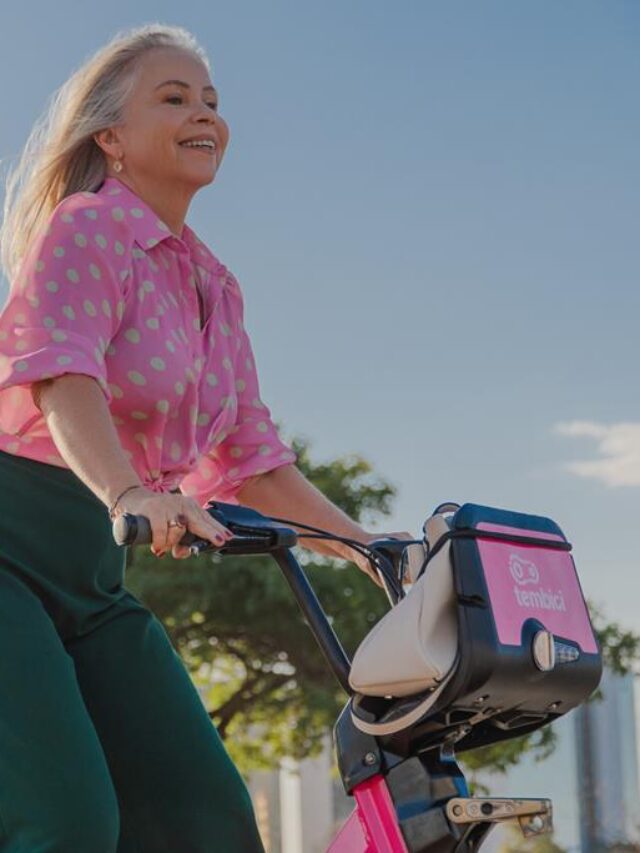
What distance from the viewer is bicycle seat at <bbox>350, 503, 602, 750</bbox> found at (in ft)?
6.73

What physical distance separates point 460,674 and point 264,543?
0.41 metres

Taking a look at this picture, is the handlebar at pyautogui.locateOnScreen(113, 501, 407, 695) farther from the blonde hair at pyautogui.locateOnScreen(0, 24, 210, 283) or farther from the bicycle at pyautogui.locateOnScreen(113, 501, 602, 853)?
the blonde hair at pyautogui.locateOnScreen(0, 24, 210, 283)

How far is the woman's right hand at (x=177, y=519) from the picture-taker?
221 centimetres

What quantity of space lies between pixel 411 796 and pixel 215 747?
538mm

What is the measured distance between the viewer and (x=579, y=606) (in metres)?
2.27

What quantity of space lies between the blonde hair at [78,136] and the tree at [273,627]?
1613 cm

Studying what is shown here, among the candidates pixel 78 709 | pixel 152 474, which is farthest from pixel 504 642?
pixel 152 474

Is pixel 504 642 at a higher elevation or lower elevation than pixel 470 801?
higher

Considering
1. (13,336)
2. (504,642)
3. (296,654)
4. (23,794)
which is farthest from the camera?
(296,654)

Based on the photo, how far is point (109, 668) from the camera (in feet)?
8.70

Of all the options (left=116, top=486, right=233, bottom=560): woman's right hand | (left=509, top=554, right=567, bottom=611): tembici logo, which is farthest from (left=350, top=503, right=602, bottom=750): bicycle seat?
(left=116, top=486, right=233, bottom=560): woman's right hand

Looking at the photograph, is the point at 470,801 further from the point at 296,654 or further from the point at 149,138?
the point at 296,654

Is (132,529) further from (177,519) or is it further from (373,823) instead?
(373,823)

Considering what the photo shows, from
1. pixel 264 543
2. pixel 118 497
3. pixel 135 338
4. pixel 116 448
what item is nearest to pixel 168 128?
pixel 135 338
